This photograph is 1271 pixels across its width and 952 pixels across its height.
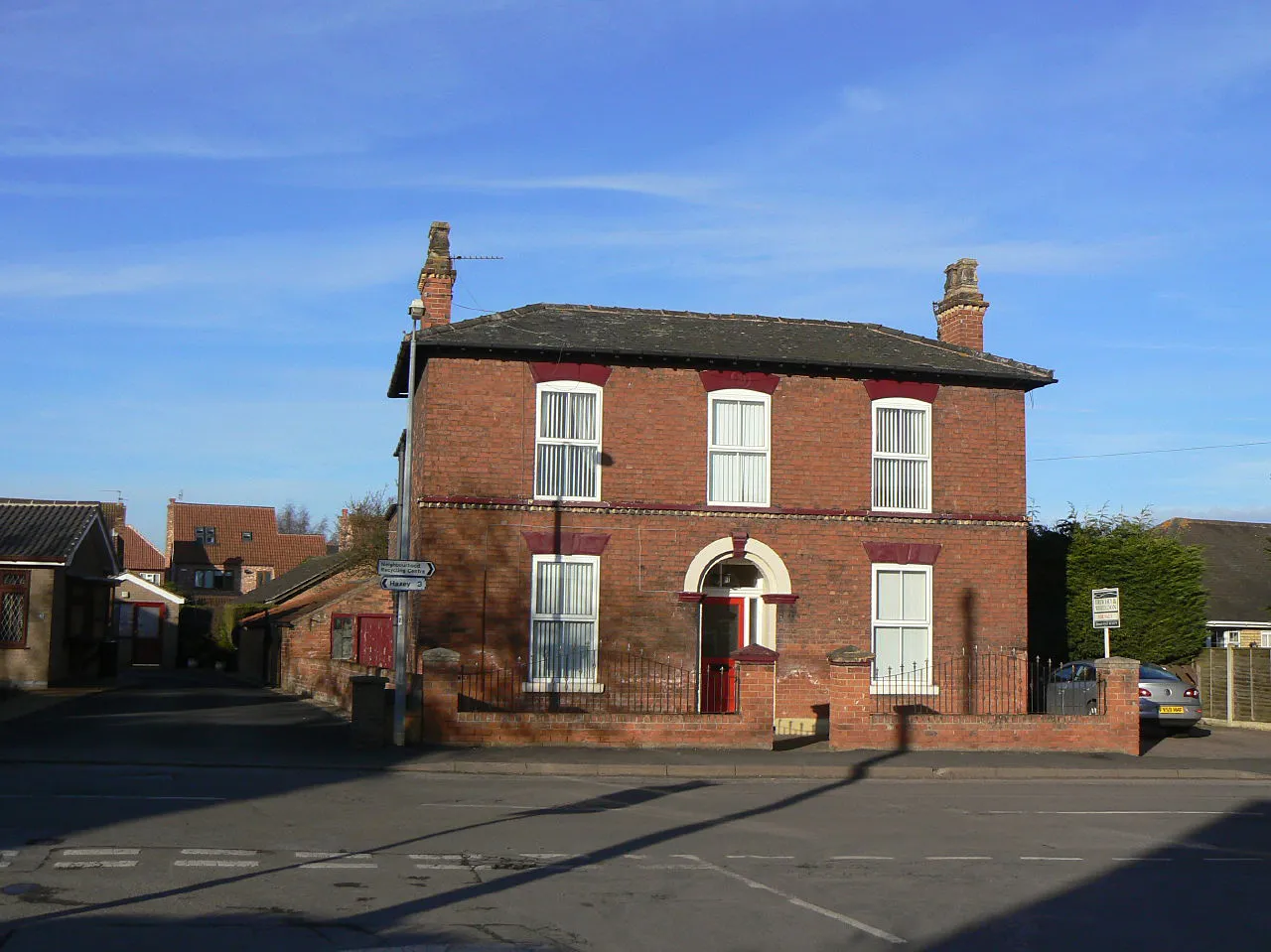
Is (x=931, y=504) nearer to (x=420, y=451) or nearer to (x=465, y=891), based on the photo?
(x=420, y=451)

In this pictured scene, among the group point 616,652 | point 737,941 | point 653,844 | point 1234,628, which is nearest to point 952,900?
point 737,941

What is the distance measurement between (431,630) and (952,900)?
14.5 m

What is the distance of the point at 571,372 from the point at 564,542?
309 cm

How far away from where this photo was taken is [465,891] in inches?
375

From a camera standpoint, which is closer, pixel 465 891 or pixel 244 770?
pixel 465 891

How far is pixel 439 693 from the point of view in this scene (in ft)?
66.9

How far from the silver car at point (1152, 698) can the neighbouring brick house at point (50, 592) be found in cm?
2379

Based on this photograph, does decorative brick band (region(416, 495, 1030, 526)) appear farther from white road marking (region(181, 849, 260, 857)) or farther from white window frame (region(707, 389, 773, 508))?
white road marking (region(181, 849, 260, 857))

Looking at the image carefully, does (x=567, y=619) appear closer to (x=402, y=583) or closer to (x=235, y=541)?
(x=402, y=583)

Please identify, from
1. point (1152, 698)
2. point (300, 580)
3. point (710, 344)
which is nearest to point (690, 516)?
point (710, 344)

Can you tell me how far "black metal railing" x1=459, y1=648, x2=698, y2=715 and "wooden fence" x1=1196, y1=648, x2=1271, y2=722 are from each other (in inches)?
528

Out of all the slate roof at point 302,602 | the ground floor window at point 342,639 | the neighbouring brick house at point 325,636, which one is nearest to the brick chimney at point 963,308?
the neighbouring brick house at point 325,636

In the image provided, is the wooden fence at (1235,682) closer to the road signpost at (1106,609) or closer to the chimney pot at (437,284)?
the road signpost at (1106,609)

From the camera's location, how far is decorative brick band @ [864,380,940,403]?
2516 cm
